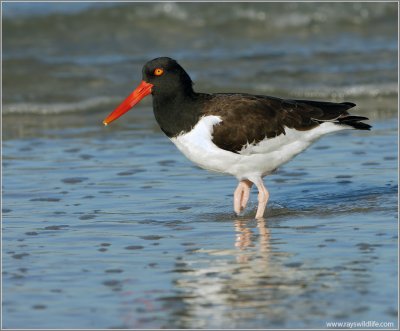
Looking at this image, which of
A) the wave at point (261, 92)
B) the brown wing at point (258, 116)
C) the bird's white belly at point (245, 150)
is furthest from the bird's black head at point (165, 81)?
the wave at point (261, 92)

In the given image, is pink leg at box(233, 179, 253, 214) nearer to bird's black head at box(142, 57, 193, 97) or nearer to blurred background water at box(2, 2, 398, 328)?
blurred background water at box(2, 2, 398, 328)

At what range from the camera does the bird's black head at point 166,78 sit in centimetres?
733

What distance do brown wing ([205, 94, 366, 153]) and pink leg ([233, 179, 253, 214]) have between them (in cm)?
43

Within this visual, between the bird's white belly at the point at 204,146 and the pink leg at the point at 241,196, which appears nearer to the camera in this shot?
the bird's white belly at the point at 204,146

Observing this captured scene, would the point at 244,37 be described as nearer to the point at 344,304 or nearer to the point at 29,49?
the point at 29,49

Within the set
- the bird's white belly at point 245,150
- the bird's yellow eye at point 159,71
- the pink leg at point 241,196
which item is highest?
the bird's yellow eye at point 159,71

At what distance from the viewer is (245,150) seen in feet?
23.7

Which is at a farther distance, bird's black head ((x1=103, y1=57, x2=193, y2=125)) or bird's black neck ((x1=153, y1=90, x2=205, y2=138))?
bird's black head ((x1=103, y1=57, x2=193, y2=125))

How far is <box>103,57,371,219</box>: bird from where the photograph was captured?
708 centimetres

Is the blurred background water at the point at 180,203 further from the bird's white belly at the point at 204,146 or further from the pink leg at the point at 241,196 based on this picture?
the bird's white belly at the point at 204,146

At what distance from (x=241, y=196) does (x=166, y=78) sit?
1137mm

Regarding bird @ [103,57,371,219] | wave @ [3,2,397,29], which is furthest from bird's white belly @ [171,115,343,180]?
wave @ [3,2,397,29]

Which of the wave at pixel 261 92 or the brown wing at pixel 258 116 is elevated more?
the wave at pixel 261 92

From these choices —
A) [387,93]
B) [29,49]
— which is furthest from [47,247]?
[29,49]
